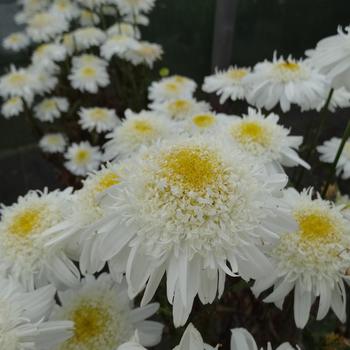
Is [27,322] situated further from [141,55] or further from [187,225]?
[141,55]

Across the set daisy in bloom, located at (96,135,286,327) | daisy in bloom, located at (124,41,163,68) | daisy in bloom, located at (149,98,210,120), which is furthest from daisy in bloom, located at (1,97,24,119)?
daisy in bloom, located at (96,135,286,327)

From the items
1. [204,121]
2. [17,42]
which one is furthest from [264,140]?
[17,42]

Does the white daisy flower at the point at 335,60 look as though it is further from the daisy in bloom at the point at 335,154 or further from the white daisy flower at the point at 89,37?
the white daisy flower at the point at 89,37

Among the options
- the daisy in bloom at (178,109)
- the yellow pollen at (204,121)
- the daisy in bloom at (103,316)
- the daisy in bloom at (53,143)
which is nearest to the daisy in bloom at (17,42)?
the daisy in bloom at (53,143)

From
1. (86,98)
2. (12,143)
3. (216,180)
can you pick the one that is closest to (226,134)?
(216,180)

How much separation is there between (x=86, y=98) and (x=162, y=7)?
0.41 meters

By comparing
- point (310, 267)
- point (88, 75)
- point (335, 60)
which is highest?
point (335, 60)

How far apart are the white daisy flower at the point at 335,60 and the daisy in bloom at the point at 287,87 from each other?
15cm

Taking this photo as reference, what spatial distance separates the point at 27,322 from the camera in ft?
1.06

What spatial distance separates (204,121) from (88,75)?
21.0 inches

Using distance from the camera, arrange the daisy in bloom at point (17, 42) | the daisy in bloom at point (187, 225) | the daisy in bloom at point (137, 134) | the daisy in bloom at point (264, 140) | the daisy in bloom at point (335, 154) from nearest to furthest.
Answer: the daisy in bloom at point (187, 225) → the daisy in bloom at point (264, 140) → the daisy in bloom at point (137, 134) → the daisy in bloom at point (335, 154) → the daisy in bloom at point (17, 42)

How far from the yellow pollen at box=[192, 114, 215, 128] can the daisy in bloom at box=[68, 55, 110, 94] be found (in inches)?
19.8

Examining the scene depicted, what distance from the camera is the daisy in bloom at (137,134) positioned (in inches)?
23.7

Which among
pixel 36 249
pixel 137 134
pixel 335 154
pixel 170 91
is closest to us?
pixel 36 249
